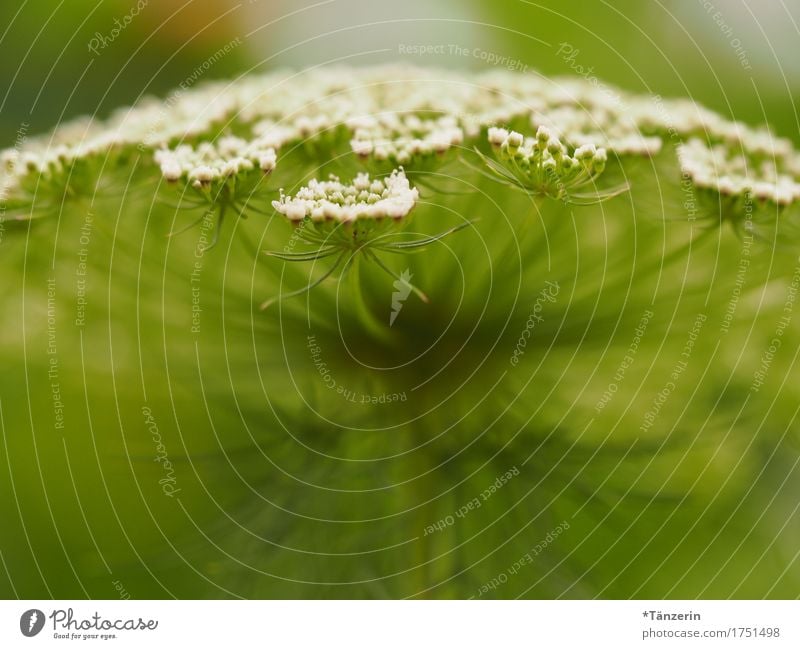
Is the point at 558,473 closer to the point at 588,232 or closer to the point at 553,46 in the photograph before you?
the point at 588,232

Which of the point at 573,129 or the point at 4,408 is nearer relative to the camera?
the point at 573,129

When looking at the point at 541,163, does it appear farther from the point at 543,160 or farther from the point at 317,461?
the point at 317,461

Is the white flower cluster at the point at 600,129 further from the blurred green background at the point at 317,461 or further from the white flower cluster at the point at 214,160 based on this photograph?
the white flower cluster at the point at 214,160

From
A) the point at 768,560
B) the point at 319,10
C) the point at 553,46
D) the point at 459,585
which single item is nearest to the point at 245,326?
the point at 459,585

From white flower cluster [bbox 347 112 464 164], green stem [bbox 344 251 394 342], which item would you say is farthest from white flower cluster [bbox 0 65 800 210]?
green stem [bbox 344 251 394 342]

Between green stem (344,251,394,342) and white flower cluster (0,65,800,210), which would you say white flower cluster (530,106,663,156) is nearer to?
white flower cluster (0,65,800,210)

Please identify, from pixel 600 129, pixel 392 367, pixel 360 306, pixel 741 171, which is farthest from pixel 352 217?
pixel 741 171
